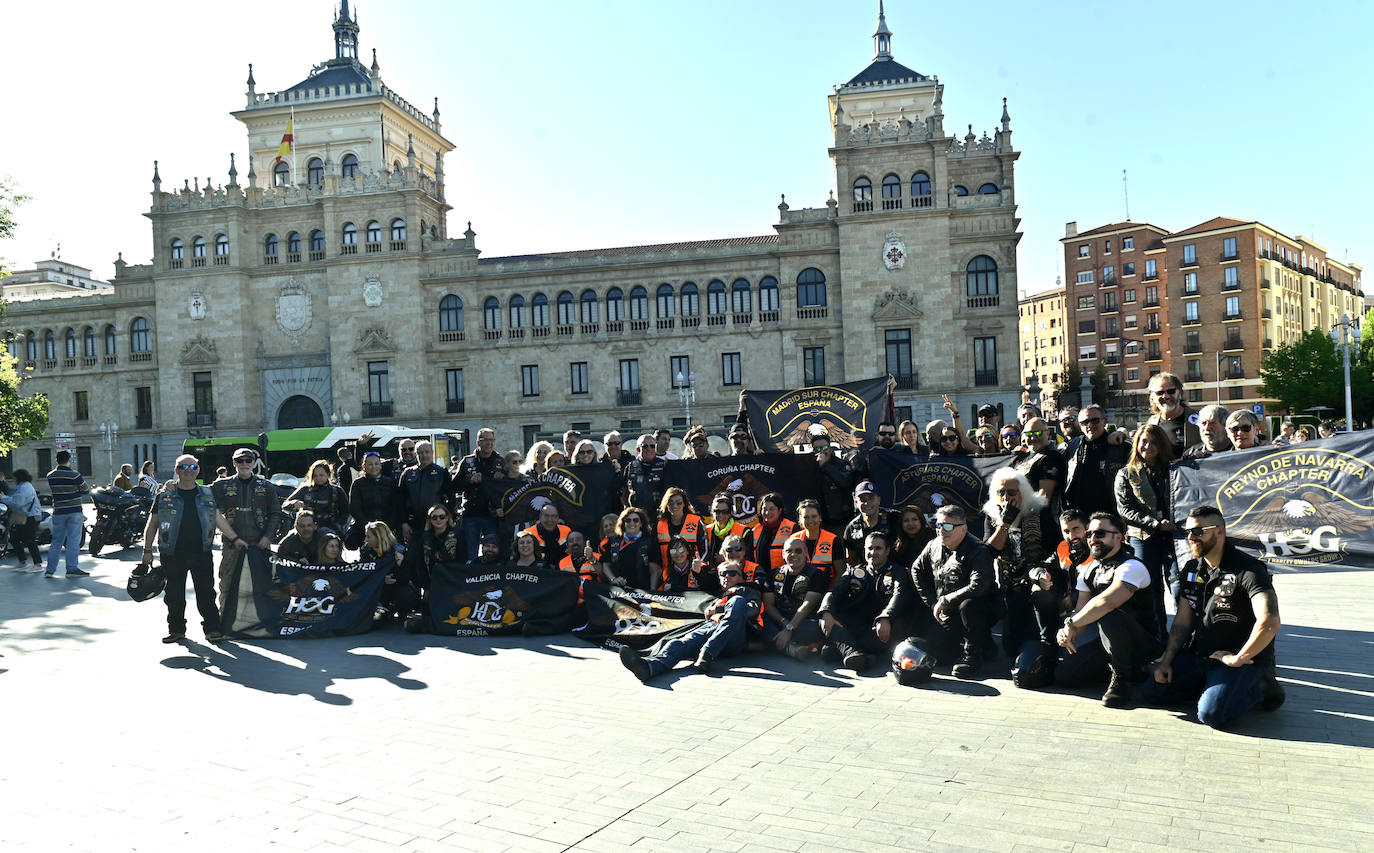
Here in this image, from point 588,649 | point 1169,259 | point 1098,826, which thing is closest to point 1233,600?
point 1098,826

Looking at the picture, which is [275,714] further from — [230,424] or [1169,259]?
[1169,259]

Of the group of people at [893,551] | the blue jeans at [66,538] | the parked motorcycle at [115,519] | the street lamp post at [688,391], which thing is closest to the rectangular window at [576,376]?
the street lamp post at [688,391]

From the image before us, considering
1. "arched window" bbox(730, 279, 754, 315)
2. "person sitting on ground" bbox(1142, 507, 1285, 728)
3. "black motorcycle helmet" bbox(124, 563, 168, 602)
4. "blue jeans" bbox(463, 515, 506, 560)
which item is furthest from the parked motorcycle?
"arched window" bbox(730, 279, 754, 315)

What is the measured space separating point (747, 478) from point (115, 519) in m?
15.9

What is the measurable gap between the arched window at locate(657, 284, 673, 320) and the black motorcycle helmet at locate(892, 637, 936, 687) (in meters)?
42.3

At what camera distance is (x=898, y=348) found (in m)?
46.3

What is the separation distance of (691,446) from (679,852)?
25.3 feet

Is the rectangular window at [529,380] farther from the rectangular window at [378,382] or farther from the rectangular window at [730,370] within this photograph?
the rectangular window at [730,370]

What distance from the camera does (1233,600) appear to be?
6812mm

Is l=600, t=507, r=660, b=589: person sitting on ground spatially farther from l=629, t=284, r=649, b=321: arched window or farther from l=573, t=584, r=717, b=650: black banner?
l=629, t=284, r=649, b=321: arched window

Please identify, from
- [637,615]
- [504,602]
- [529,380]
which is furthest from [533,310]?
[637,615]

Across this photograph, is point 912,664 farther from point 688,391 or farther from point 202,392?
point 202,392

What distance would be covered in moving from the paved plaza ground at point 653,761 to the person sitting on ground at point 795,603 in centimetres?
32

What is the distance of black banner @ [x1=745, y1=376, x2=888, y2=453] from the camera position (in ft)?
45.9
